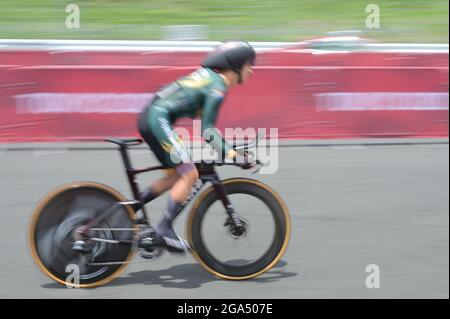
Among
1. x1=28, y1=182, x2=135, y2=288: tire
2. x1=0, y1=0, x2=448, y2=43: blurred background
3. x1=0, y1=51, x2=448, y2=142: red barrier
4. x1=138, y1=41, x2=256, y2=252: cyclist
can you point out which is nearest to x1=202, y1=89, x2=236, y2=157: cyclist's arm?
x1=138, y1=41, x2=256, y2=252: cyclist

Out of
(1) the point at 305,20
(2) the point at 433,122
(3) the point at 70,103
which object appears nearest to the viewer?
(3) the point at 70,103

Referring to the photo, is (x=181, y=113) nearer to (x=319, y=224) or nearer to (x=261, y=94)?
(x=319, y=224)

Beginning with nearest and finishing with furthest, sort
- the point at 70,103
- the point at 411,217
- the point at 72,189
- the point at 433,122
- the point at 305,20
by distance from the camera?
the point at 72,189, the point at 411,217, the point at 70,103, the point at 433,122, the point at 305,20

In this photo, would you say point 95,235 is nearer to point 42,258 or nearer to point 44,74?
point 42,258

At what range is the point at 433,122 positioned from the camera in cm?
1077

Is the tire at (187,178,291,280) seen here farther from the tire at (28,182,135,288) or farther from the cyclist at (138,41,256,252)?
the tire at (28,182,135,288)

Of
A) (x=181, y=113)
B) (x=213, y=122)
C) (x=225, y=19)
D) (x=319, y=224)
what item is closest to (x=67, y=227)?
(x=181, y=113)

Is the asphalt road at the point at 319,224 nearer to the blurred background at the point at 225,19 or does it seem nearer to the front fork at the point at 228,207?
the front fork at the point at 228,207

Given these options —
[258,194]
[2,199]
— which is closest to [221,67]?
[258,194]

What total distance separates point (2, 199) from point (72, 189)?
8.94 ft

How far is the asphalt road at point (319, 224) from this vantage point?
5719mm

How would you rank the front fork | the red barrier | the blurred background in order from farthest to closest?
the blurred background → the red barrier → the front fork

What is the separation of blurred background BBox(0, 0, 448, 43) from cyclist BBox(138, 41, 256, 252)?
9.58 meters

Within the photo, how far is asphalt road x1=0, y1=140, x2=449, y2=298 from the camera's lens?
5719 millimetres
